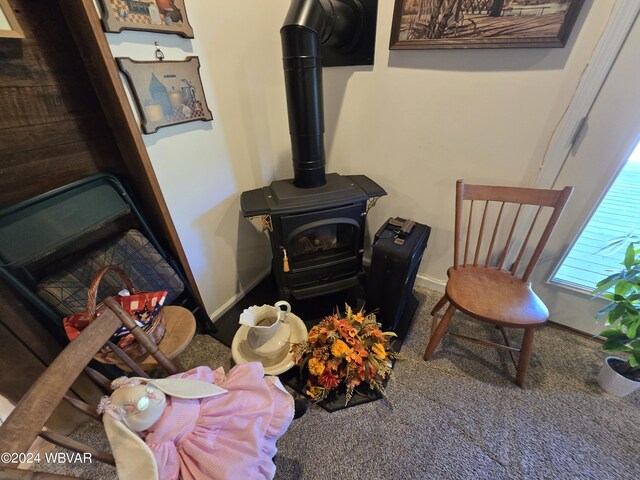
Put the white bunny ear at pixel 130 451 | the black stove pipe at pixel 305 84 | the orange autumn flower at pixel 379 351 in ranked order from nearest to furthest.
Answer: the white bunny ear at pixel 130 451 → the black stove pipe at pixel 305 84 → the orange autumn flower at pixel 379 351

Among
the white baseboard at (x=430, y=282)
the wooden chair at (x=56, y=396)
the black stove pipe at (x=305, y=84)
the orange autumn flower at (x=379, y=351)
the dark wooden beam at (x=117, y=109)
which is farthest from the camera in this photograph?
the white baseboard at (x=430, y=282)

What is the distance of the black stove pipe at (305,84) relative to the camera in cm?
105

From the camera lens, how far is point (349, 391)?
3.74 feet

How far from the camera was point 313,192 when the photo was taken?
133 centimetres

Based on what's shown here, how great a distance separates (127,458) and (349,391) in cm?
82

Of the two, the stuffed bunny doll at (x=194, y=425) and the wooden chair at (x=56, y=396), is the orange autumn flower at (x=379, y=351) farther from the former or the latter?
the wooden chair at (x=56, y=396)

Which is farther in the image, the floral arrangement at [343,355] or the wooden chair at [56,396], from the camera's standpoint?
the floral arrangement at [343,355]

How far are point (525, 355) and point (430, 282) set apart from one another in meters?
0.69

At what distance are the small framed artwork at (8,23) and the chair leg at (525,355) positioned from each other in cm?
198

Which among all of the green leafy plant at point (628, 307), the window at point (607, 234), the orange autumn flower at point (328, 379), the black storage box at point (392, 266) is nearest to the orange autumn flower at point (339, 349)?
the orange autumn flower at point (328, 379)

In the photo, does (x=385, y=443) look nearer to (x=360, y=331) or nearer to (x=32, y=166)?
(x=360, y=331)

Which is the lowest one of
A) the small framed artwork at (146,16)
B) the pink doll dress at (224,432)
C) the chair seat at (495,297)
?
the chair seat at (495,297)

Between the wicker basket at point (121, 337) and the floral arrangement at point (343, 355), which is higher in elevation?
the wicker basket at point (121, 337)

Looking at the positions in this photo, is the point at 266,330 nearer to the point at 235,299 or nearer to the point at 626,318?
the point at 235,299
